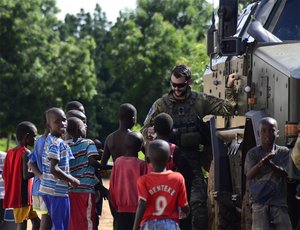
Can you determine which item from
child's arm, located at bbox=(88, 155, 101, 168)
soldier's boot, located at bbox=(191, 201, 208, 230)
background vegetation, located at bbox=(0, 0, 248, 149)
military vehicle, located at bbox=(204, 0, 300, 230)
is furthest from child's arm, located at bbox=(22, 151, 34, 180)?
background vegetation, located at bbox=(0, 0, 248, 149)

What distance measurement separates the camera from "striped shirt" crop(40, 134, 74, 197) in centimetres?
920

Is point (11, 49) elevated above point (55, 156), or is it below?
above

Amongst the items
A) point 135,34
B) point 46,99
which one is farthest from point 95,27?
point 46,99

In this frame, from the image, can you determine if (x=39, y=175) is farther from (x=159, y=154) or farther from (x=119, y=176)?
(x=159, y=154)

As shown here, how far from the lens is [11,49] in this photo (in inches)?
1407

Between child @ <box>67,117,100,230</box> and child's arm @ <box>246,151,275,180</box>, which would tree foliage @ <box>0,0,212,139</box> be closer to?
child @ <box>67,117,100,230</box>

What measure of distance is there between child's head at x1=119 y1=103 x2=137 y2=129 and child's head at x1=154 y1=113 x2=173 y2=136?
1.98 ft

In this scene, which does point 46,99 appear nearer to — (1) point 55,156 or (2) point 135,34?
(2) point 135,34

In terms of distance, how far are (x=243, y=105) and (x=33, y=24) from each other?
2732 cm

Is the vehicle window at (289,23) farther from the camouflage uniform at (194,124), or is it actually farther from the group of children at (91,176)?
the group of children at (91,176)

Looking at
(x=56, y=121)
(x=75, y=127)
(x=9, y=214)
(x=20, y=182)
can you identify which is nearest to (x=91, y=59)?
(x=9, y=214)

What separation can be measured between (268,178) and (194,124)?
1.41m

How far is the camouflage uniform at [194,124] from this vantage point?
372 inches

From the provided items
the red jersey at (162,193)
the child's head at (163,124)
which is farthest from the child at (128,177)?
the red jersey at (162,193)
